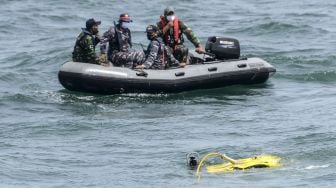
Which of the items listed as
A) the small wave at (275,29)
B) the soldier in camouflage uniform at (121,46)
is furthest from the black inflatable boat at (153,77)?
the small wave at (275,29)

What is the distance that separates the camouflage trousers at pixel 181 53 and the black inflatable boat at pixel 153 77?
21 centimetres

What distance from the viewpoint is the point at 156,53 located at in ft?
55.5

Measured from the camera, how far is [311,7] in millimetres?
28484

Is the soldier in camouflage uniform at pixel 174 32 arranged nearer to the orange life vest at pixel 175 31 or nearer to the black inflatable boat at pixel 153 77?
the orange life vest at pixel 175 31

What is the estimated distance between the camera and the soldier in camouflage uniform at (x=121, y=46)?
56.0 ft

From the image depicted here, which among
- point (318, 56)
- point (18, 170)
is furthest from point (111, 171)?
point (318, 56)

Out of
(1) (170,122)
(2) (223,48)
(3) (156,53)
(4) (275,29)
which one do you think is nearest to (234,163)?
(1) (170,122)

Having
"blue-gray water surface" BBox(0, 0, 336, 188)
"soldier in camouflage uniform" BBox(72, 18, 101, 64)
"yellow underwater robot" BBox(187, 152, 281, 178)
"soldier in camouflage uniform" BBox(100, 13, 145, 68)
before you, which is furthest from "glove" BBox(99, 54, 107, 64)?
"yellow underwater robot" BBox(187, 152, 281, 178)

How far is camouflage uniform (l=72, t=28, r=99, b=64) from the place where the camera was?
1672 centimetres

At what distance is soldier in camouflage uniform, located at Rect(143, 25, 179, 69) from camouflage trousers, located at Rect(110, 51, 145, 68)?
0.63ft

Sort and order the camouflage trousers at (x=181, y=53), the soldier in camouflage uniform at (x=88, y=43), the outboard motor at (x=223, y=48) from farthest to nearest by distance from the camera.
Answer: the outboard motor at (x=223, y=48), the camouflage trousers at (x=181, y=53), the soldier in camouflage uniform at (x=88, y=43)

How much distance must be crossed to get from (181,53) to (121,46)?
1.08m

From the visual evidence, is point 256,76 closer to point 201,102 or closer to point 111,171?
point 201,102

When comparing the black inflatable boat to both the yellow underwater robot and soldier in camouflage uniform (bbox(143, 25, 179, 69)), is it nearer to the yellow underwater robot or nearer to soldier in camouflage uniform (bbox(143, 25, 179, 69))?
soldier in camouflage uniform (bbox(143, 25, 179, 69))
